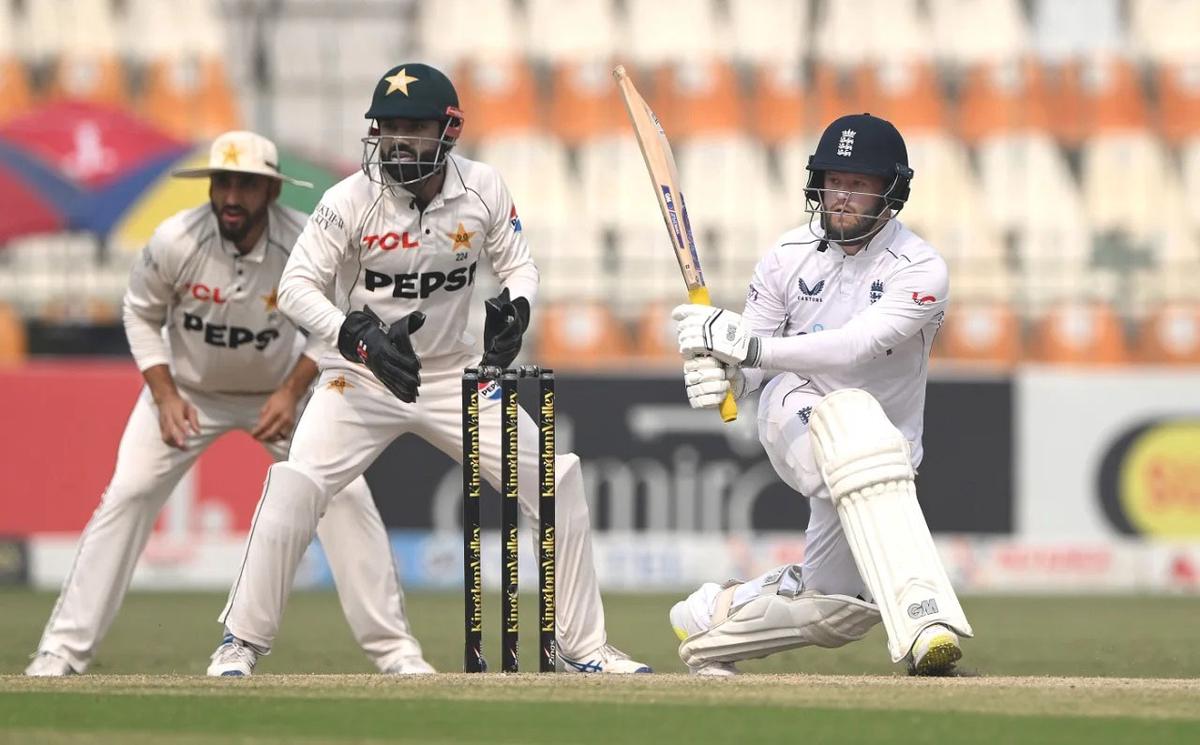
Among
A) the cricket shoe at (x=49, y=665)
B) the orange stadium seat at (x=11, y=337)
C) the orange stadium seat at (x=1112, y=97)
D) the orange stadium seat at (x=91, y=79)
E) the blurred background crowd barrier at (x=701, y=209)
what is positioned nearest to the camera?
the cricket shoe at (x=49, y=665)

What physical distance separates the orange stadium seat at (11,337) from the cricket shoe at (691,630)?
6.45m

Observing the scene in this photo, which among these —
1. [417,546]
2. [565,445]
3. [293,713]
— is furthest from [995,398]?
[293,713]

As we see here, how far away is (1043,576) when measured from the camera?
34.8 ft

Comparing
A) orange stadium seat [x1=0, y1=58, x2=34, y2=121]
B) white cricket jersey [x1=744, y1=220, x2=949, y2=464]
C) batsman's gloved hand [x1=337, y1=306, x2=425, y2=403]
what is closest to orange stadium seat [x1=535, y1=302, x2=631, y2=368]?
orange stadium seat [x1=0, y1=58, x2=34, y2=121]

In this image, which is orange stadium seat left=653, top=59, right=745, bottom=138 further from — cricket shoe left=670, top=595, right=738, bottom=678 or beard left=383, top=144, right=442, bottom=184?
beard left=383, top=144, right=442, bottom=184

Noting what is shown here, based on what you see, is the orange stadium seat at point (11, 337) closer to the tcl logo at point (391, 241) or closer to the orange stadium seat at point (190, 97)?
the orange stadium seat at point (190, 97)

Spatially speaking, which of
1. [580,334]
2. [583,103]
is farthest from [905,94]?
[580,334]

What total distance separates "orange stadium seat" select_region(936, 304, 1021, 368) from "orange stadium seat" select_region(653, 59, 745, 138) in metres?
3.50

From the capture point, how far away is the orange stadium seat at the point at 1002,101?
14648 mm

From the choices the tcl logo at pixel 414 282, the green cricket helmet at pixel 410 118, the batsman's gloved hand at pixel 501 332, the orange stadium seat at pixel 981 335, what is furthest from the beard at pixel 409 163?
the orange stadium seat at pixel 981 335

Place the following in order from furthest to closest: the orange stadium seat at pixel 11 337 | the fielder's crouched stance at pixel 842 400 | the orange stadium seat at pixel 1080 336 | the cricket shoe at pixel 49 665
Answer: the orange stadium seat at pixel 1080 336 < the orange stadium seat at pixel 11 337 < the cricket shoe at pixel 49 665 < the fielder's crouched stance at pixel 842 400

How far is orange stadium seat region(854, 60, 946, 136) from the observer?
14719mm

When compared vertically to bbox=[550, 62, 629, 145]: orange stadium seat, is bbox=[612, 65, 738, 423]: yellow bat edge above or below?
below

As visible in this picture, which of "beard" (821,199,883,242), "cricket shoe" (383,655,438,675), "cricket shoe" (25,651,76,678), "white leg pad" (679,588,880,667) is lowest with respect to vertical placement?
"cricket shoe" (383,655,438,675)
